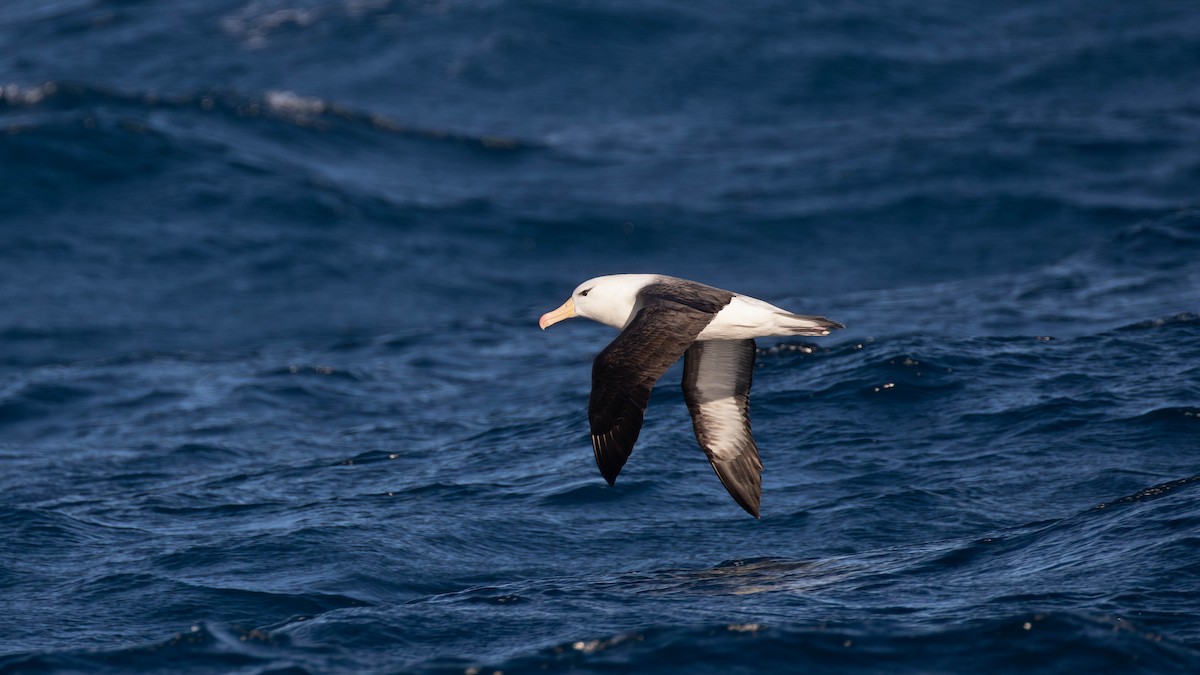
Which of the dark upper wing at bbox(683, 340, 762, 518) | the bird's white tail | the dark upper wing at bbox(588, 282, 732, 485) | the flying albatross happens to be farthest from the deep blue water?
the bird's white tail

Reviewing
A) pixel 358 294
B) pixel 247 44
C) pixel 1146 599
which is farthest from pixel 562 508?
pixel 247 44

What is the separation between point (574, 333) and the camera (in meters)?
17.4

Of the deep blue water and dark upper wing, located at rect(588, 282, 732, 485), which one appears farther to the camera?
the deep blue water

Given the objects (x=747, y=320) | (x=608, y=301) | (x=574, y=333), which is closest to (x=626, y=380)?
(x=747, y=320)

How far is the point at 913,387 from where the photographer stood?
12.6 metres

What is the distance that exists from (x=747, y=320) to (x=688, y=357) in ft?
3.18

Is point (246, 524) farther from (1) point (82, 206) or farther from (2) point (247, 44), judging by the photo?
(2) point (247, 44)

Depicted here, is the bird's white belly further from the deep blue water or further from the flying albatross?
the deep blue water

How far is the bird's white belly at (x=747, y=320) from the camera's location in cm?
917

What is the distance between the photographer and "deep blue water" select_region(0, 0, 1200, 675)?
8.32 m

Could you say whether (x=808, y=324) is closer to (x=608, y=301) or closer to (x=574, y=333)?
(x=608, y=301)

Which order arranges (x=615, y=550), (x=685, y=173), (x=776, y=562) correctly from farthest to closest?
(x=685, y=173), (x=615, y=550), (x=776, y=562)

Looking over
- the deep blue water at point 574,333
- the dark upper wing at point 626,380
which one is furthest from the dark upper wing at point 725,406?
the dark upper wing at point 626,380

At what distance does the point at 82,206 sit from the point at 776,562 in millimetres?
14605
